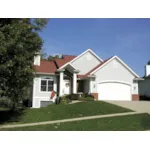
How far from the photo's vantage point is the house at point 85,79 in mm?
26719

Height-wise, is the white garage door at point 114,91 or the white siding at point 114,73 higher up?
the white siding at point 114,73

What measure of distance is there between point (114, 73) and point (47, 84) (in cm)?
778

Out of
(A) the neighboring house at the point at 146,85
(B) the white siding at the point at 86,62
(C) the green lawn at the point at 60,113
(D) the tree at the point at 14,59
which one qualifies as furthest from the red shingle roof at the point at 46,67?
(A) the neighboring house at the point at 146,85

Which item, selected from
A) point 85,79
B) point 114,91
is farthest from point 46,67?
point 114,91

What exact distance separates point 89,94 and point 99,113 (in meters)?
9.52

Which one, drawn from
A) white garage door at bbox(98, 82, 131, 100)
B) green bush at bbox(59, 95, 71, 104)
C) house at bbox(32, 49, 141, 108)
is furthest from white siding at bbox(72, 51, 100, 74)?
green bush at bbox(59, 95, 71, 104)

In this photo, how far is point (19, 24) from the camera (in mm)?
15320

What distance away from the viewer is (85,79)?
2839 cm

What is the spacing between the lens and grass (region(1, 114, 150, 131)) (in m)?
11.9

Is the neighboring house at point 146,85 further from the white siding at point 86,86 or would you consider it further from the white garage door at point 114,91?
the white siding at point 86,86

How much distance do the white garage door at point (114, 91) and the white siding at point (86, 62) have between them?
3203mm

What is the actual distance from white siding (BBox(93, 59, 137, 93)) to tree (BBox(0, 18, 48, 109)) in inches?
518

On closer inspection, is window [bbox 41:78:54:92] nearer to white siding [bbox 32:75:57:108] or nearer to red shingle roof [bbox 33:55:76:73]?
white siding [bbox 32:75:57:108]

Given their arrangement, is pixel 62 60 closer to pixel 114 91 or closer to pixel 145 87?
pixel 114 91
